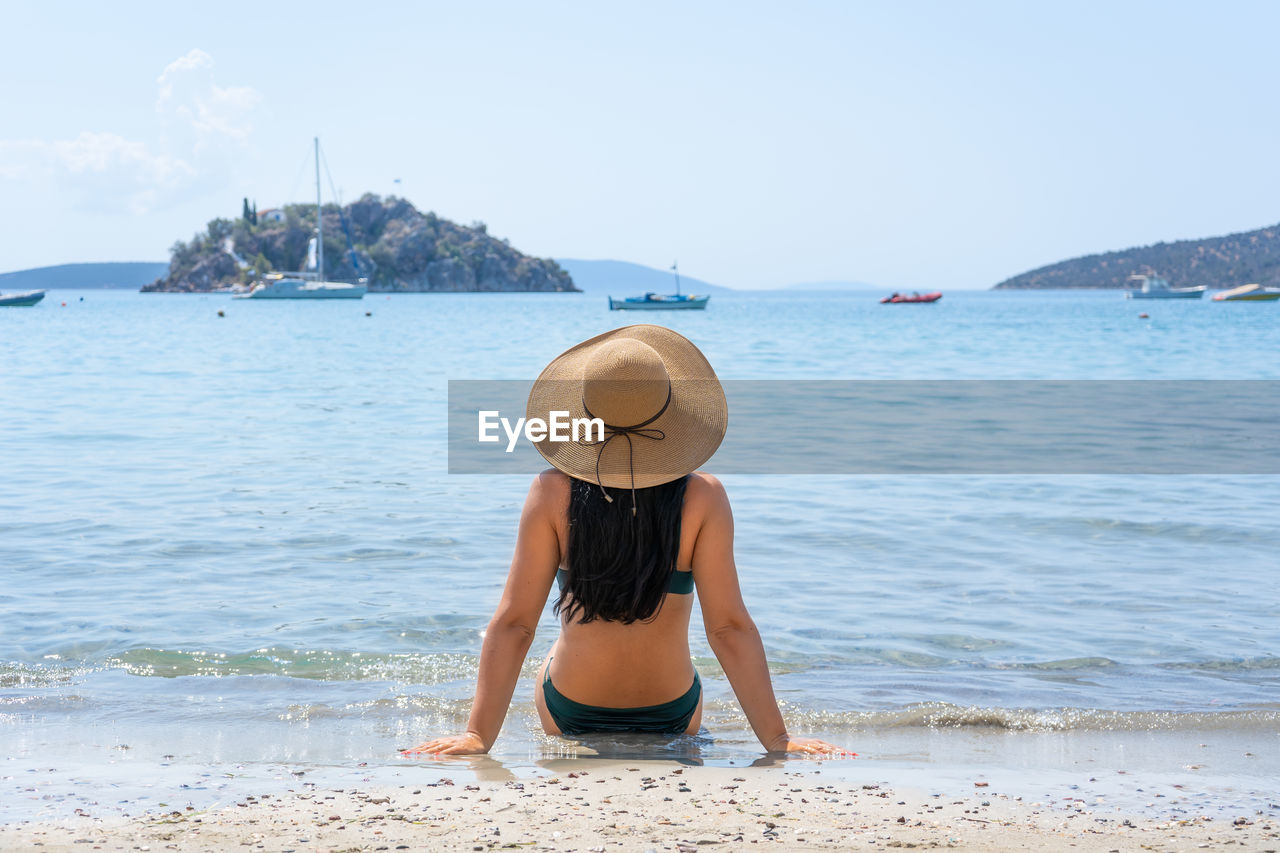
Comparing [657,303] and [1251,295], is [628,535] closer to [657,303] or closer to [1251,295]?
[657,303]

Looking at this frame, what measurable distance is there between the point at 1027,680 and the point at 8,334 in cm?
4842

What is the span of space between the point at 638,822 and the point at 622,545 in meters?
0.71

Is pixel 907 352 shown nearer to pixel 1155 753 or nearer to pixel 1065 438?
pixel 1065 438

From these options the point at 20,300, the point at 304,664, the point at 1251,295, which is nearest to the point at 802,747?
the point at 304,664

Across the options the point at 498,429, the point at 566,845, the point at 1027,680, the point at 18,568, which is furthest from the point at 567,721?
the point at 498,429

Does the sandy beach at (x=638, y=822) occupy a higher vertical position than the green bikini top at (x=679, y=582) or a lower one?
lower

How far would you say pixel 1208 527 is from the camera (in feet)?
28.9

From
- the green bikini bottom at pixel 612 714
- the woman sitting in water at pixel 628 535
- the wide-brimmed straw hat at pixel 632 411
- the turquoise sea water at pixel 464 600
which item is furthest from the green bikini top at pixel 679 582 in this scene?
the turquoise sea water at pixel 464 600

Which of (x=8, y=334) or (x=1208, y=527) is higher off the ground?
(x=8, y=334)

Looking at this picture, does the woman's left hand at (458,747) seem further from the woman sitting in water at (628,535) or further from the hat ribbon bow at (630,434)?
the hat ribbon bow at (630,434)

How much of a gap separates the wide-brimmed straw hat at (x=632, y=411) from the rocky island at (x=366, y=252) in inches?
5755

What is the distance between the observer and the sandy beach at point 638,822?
8.96 feet

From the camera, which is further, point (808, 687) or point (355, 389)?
point (355, 389)

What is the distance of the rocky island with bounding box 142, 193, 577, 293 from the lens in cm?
15462
